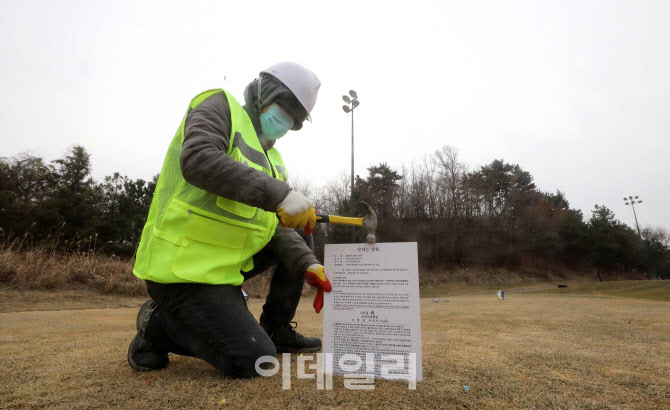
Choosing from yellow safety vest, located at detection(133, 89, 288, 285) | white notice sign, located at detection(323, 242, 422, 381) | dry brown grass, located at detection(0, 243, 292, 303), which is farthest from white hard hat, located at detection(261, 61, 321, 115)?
dry brown grass, located at detection(0, 243, 292, 303)

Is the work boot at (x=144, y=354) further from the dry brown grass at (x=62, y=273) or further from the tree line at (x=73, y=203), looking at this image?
the tree line at (x=73, y=203)

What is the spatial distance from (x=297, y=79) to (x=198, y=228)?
0.97 meters

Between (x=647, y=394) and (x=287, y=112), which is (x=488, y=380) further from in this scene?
(x=287, y=112)

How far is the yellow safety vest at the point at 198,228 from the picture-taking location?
1525 millimetres

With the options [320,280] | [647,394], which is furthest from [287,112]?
[647,394]

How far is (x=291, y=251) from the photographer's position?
1.89 m

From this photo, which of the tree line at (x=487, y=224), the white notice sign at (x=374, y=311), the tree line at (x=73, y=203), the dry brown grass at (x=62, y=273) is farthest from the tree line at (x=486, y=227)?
the white notice sign at (x=374, y=311)

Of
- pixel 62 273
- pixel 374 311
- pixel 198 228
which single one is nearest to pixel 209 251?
pixel 198 228

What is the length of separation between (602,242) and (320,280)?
122 feet

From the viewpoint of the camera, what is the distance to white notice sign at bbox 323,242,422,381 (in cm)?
151

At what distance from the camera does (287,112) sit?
78.2 inches

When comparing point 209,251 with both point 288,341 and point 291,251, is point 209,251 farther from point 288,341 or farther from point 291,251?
point 288,341

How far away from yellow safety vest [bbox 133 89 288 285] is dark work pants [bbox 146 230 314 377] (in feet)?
0.28

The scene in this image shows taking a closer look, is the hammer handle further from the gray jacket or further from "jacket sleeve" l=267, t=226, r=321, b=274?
the gray jacket
